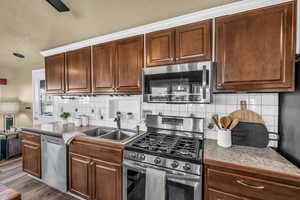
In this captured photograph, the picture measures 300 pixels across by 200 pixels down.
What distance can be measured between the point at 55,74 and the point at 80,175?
1864 mm

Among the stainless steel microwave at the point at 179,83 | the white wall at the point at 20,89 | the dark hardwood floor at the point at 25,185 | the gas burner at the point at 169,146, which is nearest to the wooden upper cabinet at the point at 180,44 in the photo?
the stainless steel microwave at the point at 179,83

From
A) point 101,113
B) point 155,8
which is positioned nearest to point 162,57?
point 155,8

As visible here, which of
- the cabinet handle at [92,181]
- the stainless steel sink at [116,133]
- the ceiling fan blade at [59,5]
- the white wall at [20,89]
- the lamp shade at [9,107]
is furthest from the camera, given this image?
the white wall at [20,89]

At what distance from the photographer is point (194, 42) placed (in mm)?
1499

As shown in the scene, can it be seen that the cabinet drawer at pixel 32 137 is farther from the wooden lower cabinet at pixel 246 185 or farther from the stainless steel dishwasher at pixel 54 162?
the wooden lower cabinet at pixel 246 185

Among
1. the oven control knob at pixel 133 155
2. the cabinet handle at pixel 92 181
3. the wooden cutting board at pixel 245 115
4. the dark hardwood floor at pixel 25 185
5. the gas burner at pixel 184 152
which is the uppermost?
the wooden cutting board at pixel 245 115

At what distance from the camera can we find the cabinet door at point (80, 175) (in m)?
1.74

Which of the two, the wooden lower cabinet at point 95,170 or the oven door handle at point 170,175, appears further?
the wooden lower cabinet at point 95,170

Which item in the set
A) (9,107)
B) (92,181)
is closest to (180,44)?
(92,181)

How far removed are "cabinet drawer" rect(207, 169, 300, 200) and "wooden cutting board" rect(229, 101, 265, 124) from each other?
70cm

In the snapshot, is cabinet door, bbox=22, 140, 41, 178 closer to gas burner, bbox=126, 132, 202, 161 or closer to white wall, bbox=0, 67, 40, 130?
gas burner, bbox=126, 132, 202, 161

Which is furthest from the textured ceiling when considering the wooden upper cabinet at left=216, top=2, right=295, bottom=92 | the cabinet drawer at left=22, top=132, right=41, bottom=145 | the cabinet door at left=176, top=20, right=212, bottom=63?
the cabinet drawer at left=22, top=132, right=41, bottom=145

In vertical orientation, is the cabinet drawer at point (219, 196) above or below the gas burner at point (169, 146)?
below

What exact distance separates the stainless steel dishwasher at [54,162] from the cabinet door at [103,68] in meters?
0.95
